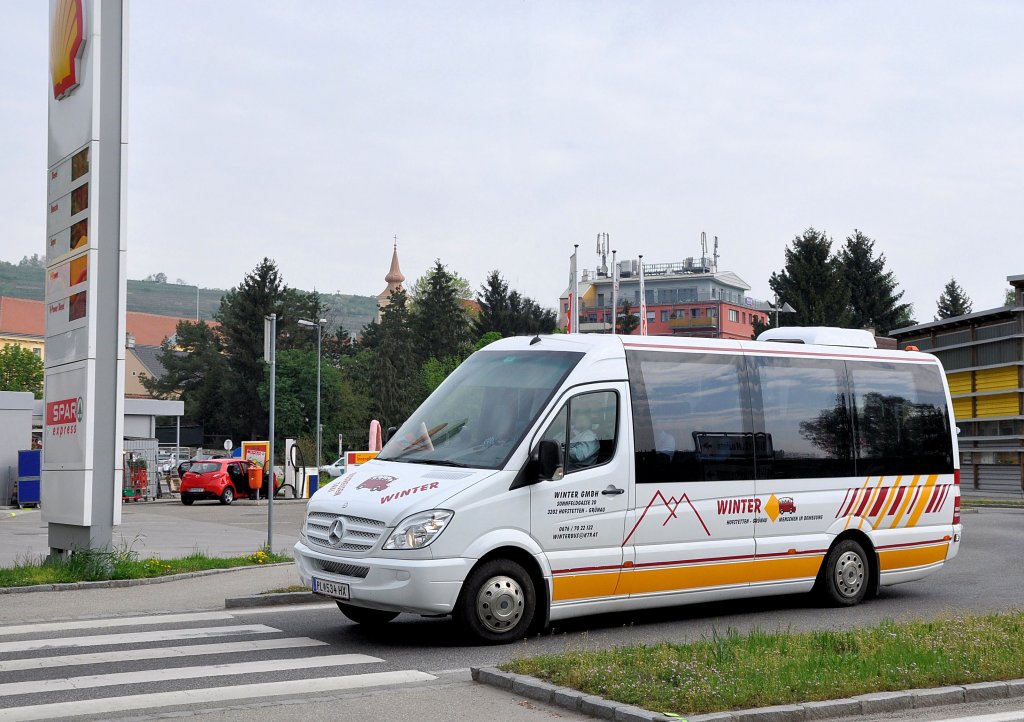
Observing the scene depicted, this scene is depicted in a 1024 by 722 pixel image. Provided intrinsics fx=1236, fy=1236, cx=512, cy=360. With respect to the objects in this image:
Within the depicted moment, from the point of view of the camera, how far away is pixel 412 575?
367 inches

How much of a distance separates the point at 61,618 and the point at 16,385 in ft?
307

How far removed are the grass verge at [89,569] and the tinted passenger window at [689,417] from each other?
21.6 feet

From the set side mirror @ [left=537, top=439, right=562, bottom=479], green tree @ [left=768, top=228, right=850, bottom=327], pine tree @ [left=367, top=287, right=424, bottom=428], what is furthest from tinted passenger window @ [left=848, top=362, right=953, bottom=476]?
pine tree @ [left=367, top=287, right=424, bottom=428]

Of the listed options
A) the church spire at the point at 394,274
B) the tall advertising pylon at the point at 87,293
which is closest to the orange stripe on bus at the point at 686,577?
the tall advertising pylon at the point at 87,293

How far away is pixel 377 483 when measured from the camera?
10.1 meters

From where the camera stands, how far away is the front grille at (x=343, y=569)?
950cm

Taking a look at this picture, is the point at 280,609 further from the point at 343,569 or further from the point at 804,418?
the point at 804,418

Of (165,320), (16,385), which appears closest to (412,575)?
(16,385)

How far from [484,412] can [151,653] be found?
3.32m

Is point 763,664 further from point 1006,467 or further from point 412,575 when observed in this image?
point 1006,467

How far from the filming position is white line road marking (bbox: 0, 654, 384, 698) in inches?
313

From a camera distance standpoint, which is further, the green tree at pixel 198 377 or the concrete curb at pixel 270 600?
the green tree at pixel 198 377

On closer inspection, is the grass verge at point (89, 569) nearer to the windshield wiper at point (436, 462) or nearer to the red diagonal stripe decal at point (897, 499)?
the windshield wiper at point (436, 462)

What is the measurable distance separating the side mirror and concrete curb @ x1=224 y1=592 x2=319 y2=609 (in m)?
3.33
